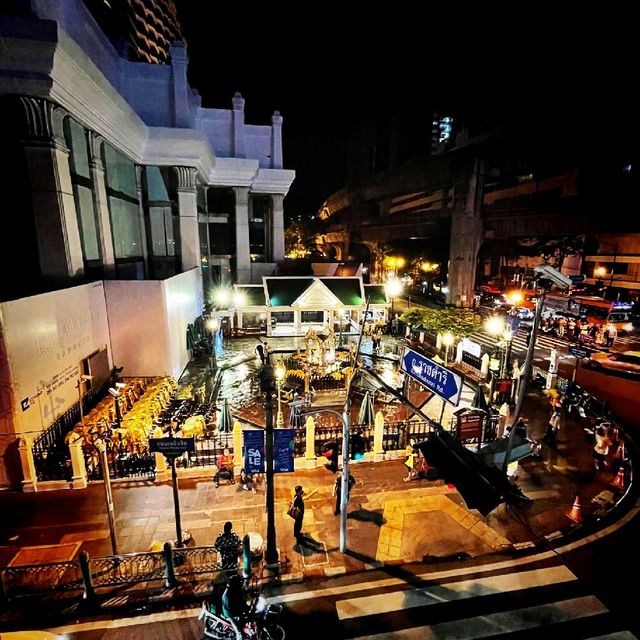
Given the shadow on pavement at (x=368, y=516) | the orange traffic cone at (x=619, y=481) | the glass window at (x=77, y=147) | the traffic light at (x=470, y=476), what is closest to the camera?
the traffic light at (x=470, y=476)

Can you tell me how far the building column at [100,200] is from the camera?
1762cm

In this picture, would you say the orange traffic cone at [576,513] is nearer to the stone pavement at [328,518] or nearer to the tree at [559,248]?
the stone pavement at [328,518]

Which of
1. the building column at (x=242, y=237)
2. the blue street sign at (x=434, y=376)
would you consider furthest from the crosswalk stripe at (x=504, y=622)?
the building column at (x=242, y=237)

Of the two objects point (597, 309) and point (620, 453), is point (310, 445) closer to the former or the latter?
point (620, 453)

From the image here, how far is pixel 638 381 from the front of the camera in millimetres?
20844

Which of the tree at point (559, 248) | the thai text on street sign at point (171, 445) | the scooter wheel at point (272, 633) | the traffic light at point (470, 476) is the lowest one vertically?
the scooter wheel at point (272, 633)

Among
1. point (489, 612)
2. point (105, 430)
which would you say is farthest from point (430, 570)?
point (105, 430)

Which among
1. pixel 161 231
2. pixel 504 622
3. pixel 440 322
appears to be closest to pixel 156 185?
pixel 161 231

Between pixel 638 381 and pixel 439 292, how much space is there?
115 feet

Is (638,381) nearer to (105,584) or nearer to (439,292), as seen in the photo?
(105,584)

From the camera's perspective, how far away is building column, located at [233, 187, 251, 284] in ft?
105

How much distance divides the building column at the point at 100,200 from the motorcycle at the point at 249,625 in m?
17.4

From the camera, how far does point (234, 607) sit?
21.0 feet

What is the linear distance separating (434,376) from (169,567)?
714 centimetres
